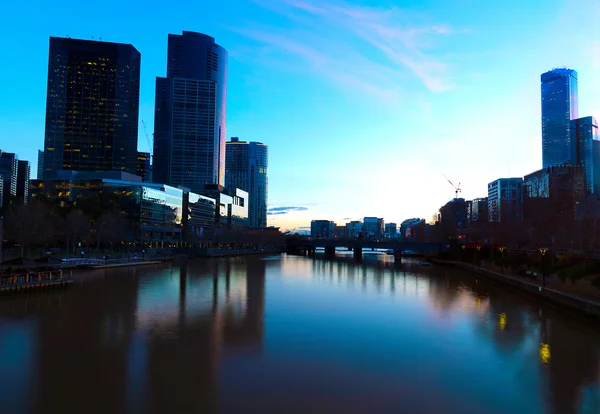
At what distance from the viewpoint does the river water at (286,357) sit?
12539mm

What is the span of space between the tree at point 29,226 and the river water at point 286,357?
35815 mm

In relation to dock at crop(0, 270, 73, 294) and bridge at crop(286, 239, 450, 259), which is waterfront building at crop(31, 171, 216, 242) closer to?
bridge at crop(286, 239, 450, 259)

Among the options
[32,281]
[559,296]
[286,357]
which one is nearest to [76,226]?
[32,281]

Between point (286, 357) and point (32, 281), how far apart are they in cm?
2655

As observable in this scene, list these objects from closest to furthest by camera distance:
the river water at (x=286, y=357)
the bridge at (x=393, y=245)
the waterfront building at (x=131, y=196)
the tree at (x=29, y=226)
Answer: the river water at (x=286, y=357), the tree at (x=29, y=226), the bridge at (x=393, y=245), the waterfront building at (x=131, y=196)

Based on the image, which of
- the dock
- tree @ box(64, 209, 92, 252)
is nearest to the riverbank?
the dock

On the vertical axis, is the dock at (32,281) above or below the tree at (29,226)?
below

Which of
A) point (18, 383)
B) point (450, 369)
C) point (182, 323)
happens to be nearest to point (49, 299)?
point (182, 323)

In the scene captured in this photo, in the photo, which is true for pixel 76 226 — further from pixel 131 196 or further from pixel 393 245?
pixel 393 245

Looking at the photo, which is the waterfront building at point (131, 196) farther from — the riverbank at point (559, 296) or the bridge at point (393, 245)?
the riverbank at point (559, 296)

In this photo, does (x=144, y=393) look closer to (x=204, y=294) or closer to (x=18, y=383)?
(x=18, y=383)

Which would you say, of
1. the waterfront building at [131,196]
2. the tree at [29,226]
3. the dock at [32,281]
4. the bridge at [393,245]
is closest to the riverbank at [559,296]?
the dock at [32,281]

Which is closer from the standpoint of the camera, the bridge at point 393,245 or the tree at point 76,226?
the tree at point 76,226

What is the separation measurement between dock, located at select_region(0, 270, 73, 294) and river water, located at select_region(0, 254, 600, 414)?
94.9 inches
